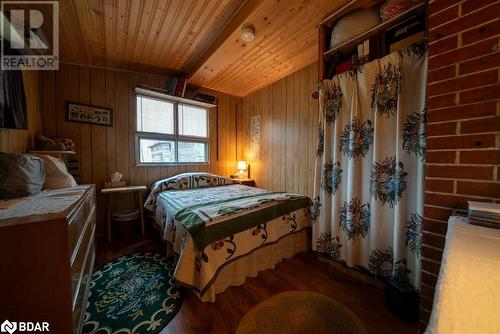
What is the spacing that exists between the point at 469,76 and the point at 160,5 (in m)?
2.30

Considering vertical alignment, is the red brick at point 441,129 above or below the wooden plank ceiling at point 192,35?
below

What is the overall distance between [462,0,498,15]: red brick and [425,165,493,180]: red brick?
74cm

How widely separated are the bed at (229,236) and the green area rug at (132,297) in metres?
0.24

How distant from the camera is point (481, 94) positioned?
86cm

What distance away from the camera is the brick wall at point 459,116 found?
32.9 inches

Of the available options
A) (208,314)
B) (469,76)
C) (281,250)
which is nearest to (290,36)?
(469,76)

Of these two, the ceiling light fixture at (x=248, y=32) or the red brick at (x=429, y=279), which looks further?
the ceiling light fixture at (x=248, y=32)

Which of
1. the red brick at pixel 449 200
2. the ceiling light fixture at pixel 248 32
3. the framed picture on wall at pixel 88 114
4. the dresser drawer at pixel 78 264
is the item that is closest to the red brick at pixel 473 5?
the red brick at pixel 449 200

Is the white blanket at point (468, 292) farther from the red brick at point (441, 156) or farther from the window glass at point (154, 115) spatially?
the window glass at point (154, 115)

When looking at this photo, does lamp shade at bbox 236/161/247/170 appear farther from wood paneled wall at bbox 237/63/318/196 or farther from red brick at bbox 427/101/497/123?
red brick at bbox 427/101/497/123

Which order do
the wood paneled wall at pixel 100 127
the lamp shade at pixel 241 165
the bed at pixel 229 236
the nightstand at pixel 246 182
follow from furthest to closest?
1. the lamp shade at pixel 241 165
2. the nightstand at pixel 246 182
3. the wood paneled wall at pixel 100 127
4. the bed at pixel 229 236

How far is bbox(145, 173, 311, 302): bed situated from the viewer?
1.40 meters

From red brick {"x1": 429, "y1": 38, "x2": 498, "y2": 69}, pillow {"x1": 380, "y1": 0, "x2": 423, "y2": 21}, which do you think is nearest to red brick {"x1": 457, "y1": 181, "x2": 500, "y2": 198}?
red brick {"x1": 429, "y1": 38, "x2": 498, "y2": 69}

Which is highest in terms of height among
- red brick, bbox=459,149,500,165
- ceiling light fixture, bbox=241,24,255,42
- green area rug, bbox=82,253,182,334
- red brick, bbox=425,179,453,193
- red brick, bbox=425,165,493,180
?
ceiling light fixture, bbox=241,24,255,42
